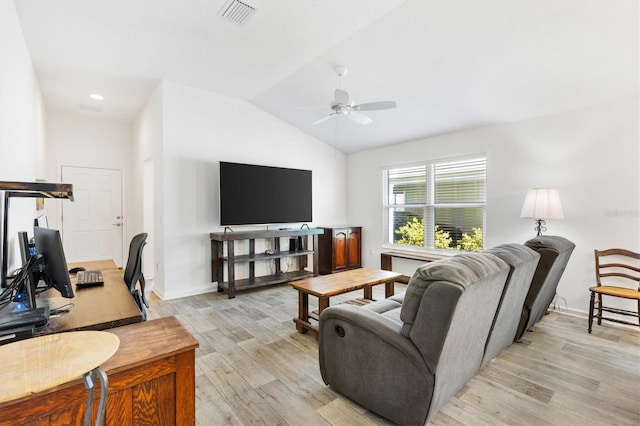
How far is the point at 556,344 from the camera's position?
285 centimetres

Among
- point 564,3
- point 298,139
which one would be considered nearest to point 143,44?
point 298,139

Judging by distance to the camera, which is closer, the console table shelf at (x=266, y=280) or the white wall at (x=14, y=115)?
the white wall at (x=14, y=115)

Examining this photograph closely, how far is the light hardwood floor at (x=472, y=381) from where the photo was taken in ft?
6.15

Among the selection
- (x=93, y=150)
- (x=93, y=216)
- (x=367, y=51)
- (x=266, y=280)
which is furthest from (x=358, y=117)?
(x=93, y=216)

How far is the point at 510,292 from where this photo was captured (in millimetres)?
2080

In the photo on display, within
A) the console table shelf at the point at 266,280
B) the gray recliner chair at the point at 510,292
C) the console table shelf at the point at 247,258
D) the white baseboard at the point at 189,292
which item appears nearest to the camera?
the gray recliner chair at the point at 510,292

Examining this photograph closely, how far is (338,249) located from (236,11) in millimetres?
4028

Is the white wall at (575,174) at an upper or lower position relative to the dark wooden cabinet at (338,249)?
upper

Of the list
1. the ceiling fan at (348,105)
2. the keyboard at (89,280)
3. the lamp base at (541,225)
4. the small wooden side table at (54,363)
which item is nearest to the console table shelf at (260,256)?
the keyboard at (89,280)

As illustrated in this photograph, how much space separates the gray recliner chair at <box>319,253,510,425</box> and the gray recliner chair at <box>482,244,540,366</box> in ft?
0.41

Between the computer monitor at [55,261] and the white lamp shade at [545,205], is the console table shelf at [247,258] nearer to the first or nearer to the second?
the computer monitor at [55,261]

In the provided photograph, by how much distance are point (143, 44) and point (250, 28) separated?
1.21 m

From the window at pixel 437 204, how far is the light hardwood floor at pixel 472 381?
1.71m

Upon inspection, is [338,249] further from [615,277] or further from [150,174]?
[615,277]
